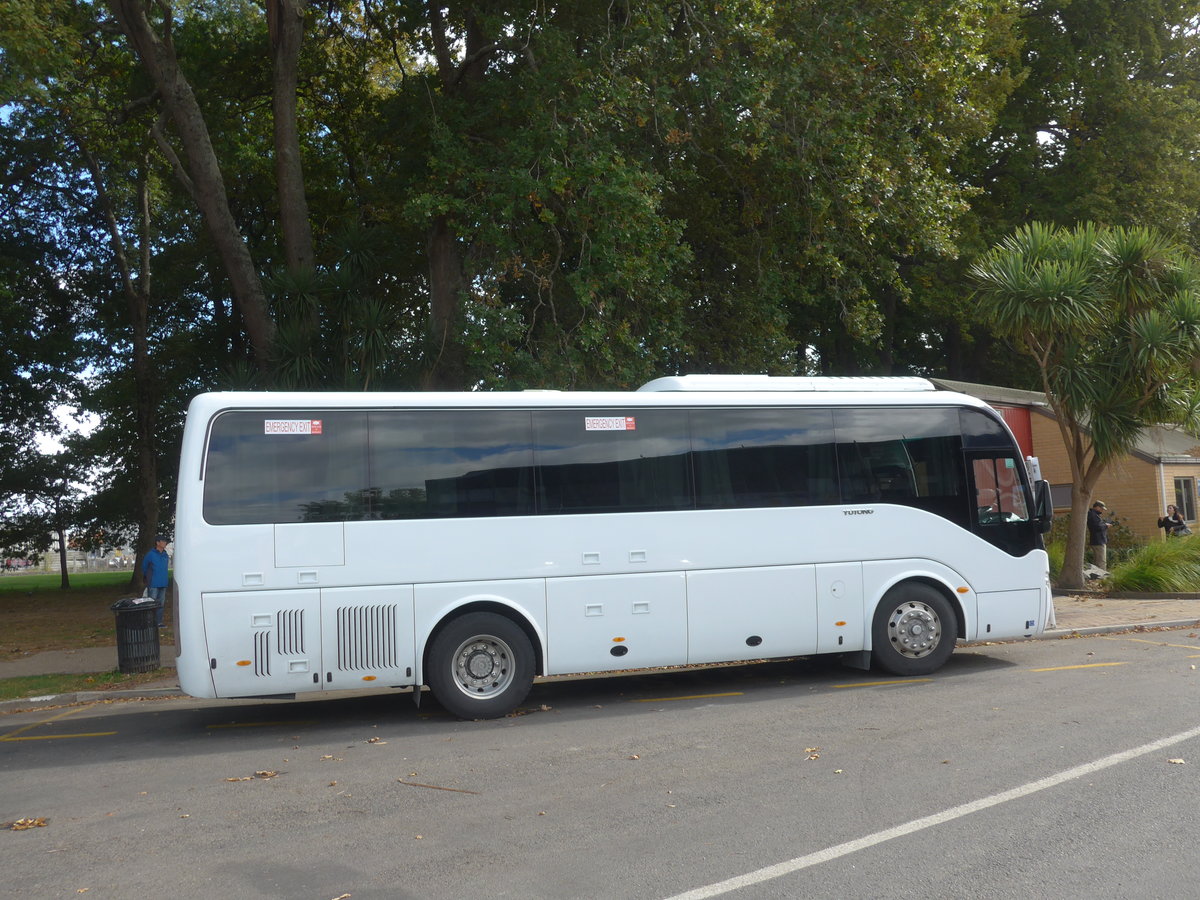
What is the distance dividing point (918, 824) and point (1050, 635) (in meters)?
9.59

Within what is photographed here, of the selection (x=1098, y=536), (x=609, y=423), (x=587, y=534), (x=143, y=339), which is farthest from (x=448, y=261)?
(x=1098, y=536)

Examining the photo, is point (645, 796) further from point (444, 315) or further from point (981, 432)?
point (444, 315)

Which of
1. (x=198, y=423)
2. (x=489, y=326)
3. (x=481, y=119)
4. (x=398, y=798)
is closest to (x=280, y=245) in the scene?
(x=481, y=119)

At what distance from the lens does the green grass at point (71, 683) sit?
498 inches

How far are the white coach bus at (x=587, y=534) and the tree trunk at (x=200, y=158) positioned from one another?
8.48 m

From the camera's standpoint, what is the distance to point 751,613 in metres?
10.9

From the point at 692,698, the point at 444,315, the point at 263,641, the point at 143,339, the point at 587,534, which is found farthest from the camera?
the point at 143,339

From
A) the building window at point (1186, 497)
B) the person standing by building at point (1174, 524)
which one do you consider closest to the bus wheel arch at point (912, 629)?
the person standing by building at point (1174, 524)

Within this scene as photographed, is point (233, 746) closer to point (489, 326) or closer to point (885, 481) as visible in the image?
point (885, 481)

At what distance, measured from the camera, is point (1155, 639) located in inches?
543

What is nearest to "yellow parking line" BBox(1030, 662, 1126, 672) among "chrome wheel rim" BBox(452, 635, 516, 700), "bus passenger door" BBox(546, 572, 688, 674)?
"bus passenger door" BBox(546, 572, 688, 674)

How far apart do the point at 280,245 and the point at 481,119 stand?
10720 millimetres

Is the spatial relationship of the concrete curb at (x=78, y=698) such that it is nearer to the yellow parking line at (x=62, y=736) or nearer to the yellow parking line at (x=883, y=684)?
the yellow parking line at (x=62, y=736)

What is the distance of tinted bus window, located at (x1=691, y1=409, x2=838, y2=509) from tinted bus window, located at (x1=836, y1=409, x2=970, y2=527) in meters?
0.24
